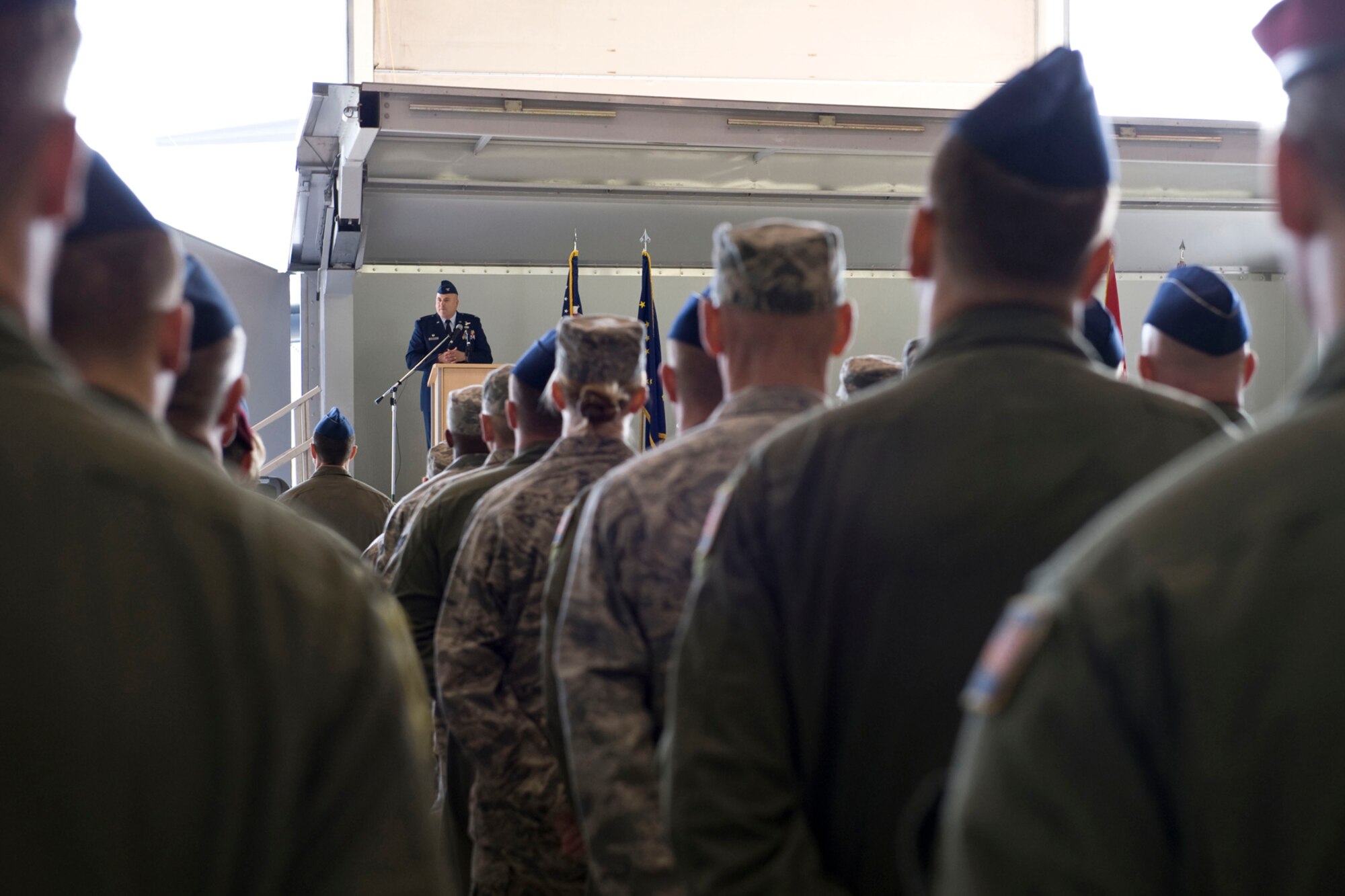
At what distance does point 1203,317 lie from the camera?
8.96 ft

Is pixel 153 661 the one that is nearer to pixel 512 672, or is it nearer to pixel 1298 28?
pixel 1298 28

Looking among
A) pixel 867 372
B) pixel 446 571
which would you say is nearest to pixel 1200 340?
pixel 867 372

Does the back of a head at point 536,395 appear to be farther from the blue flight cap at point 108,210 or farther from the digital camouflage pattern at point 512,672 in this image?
the blue flight cap at point 108,210

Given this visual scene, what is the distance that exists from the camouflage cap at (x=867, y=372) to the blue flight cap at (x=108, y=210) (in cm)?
270

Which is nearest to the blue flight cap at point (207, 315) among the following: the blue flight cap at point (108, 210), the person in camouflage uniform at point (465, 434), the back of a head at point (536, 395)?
the blue flight cap at point (108, 210)

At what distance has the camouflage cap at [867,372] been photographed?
3.83 meters

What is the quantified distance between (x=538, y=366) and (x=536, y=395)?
9cm

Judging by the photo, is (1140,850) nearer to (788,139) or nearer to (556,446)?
(556,446)

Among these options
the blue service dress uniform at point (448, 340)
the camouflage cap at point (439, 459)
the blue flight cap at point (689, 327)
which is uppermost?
the blue flight cap at point (689, 327)

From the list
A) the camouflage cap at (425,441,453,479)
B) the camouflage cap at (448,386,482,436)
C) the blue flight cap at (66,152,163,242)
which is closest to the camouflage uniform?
the blue flight cap at (66,152,163,242)

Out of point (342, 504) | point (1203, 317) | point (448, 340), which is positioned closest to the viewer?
point (1203, 317)

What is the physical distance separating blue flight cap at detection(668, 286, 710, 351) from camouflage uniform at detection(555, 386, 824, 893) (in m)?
0.61

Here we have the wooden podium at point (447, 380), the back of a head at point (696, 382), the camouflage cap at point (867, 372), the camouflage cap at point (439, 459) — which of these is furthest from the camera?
the wooden podium at point (447, 380)

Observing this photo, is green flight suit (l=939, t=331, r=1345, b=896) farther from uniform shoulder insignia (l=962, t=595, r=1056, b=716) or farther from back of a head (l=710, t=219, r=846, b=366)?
back of a head (l=710, t=219, r=846, b=366)
